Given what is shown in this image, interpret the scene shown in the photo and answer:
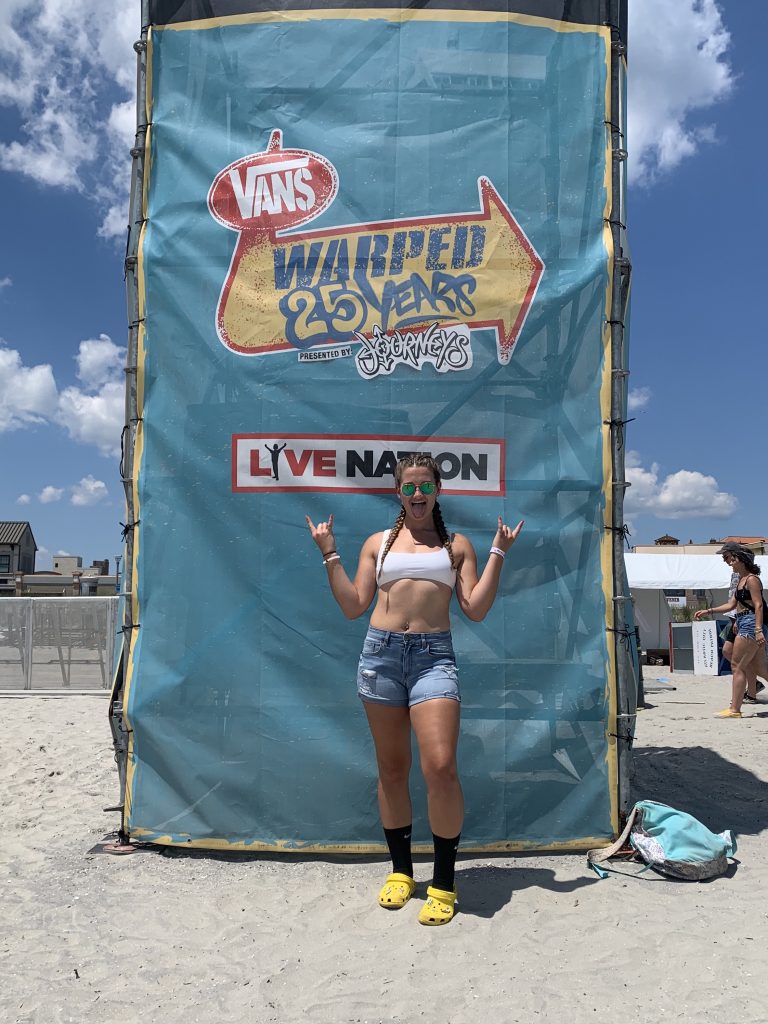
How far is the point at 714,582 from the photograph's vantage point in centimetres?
1661

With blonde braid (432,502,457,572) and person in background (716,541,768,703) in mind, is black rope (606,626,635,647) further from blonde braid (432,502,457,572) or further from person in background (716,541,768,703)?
person in background (716,541,768,703)

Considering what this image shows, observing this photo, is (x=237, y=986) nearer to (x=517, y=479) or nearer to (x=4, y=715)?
(x=517, y=479)

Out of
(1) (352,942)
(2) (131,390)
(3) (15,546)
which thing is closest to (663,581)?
(2) (131,390)

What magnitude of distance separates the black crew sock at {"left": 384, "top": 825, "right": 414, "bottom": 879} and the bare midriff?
0.86 metres

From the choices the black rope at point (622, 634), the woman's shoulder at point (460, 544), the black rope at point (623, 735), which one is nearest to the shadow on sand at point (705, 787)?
the black rope at point (623, 735)

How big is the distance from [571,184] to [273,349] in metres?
1.77

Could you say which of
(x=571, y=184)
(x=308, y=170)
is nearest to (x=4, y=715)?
(x=308, y=170)

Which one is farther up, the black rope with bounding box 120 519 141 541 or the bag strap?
the black rope with bounding box 120 519 141 541

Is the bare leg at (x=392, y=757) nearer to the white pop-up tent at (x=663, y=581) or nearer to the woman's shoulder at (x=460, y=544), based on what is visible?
the woman's shoulder at (x=460, y=544)

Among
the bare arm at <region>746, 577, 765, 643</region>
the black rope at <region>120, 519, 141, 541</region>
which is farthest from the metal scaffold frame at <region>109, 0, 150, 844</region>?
the bare arm at <region>746, 577, 765, 643</region>

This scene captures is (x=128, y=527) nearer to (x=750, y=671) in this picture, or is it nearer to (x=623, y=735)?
(x=623, y=735)

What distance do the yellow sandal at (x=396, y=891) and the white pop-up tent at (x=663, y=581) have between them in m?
13.3

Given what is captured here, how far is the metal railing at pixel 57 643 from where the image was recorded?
10867 mm

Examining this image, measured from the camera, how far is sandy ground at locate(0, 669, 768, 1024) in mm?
2736
